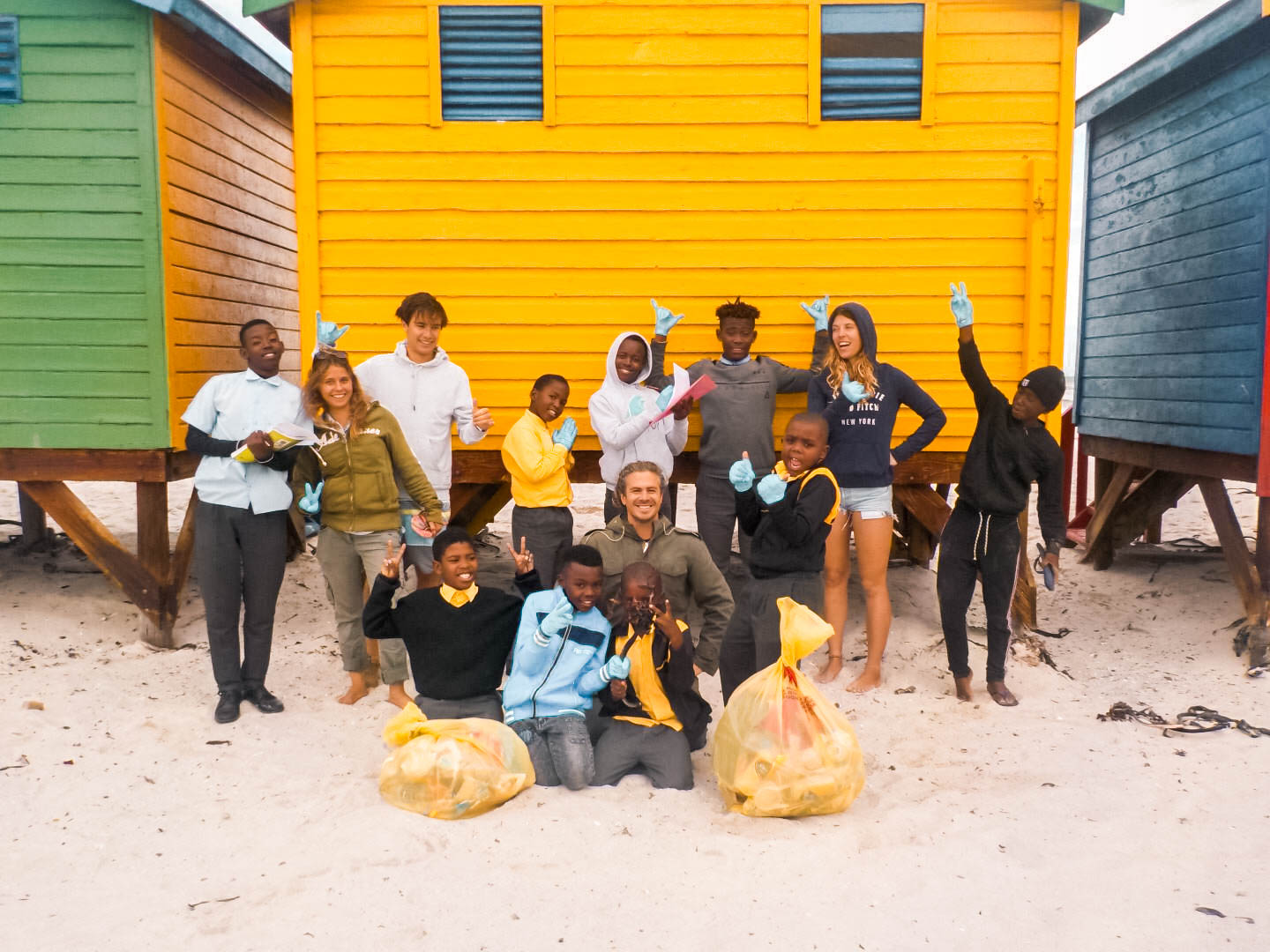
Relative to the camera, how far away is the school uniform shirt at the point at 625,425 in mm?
5000

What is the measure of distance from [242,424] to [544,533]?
147 centimetres

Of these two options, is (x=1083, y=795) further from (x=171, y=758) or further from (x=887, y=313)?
(x=171, y=758)

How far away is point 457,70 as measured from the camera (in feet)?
19.0

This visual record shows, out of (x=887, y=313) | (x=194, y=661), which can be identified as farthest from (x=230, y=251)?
(x=887, y=313)

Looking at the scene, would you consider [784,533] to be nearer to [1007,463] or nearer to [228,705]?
[1007,463]

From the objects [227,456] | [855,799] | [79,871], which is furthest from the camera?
[227,456]

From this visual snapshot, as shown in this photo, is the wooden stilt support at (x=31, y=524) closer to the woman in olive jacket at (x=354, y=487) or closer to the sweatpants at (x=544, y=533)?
the woman in olive jacket at (x=354, y=487)

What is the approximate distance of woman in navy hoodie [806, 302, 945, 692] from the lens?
16.2ft

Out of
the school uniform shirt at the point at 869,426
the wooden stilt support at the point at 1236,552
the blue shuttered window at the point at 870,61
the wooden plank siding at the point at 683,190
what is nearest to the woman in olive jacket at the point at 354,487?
the wooden plank siding at the point at 683,190

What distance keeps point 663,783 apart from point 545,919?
38.5 inches

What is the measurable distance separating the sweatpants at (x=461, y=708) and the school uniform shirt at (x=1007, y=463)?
94.9 inches

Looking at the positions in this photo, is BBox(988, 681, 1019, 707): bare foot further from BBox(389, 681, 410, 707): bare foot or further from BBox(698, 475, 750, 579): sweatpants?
BBox(389, 681, 410, 707): bare foot

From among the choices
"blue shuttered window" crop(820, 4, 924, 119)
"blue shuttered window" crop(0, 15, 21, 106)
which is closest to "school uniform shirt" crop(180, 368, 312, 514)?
"blue shuttered window" crop(0, 15, 21, 106)

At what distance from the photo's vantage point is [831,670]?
5273 millimetres
